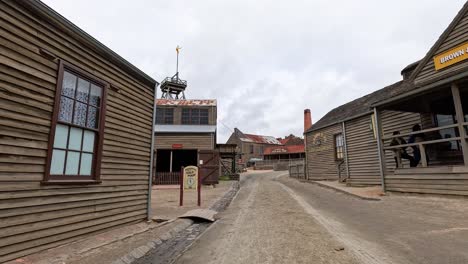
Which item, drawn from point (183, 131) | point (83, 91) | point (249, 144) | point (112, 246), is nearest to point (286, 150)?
point (249, 144)

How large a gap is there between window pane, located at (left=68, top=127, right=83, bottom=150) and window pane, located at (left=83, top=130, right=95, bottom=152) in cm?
14

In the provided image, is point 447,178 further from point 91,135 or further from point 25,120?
point 25,120

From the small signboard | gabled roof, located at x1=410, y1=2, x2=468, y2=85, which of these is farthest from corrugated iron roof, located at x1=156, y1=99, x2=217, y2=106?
gabled roof, located at x1=410, y1=2, x2=468, y2=85

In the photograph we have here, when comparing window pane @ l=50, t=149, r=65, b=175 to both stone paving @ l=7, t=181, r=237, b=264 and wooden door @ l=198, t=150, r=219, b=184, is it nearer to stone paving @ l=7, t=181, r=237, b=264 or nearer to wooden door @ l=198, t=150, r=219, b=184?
stone paving @ l=7, t=181, r=237, b=264

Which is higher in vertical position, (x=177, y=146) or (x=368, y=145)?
(x=177, y=146)

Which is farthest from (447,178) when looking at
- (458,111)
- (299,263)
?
(299,263)

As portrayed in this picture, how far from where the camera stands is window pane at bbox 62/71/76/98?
16.5ft

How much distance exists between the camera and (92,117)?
571 centimetres

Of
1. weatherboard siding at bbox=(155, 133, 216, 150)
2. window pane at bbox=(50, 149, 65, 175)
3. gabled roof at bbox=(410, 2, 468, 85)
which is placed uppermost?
gabled roof at bbox=(410, 2, 468, 85)

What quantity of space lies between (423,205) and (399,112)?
5.96m

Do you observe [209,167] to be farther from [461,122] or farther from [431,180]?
[461,122]

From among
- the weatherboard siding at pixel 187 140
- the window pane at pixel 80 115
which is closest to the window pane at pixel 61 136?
the window pane at pixel 80 115

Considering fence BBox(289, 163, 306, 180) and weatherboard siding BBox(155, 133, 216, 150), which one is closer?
fence BBox(289, 163, 306, 180)

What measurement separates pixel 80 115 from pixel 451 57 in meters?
11.6
